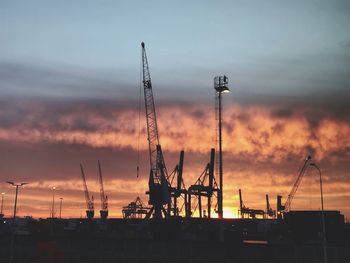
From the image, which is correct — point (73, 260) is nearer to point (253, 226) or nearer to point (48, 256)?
point (48, 256)

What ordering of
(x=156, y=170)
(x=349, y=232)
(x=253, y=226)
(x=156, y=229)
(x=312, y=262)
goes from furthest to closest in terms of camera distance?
(x=253, y=226) < (x=156, y=170) < (x=349, y=232) < (x=156, y=229) < (x=312, y=262)

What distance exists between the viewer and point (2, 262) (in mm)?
82688

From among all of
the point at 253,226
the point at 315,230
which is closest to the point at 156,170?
the point at 253,226

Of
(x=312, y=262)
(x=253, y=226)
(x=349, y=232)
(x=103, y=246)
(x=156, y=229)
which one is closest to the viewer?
(x=312, y=262)

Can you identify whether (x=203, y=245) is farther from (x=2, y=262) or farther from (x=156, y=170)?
(x=156, y=170)

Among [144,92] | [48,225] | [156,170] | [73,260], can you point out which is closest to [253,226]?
[156,170]

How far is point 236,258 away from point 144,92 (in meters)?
109

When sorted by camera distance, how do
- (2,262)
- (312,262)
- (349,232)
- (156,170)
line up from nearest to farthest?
(312,262) → (2,262) → (349,232) → (156,170)

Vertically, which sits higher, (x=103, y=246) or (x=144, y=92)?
(x=144, y=92)

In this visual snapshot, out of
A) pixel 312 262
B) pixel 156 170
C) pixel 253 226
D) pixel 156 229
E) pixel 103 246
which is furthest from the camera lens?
pixel 253 226

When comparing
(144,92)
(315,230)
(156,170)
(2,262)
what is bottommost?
(2,262)

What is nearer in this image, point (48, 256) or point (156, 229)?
point (48, 256)

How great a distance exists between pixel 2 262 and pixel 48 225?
4438 cm

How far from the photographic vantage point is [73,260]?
252ft
